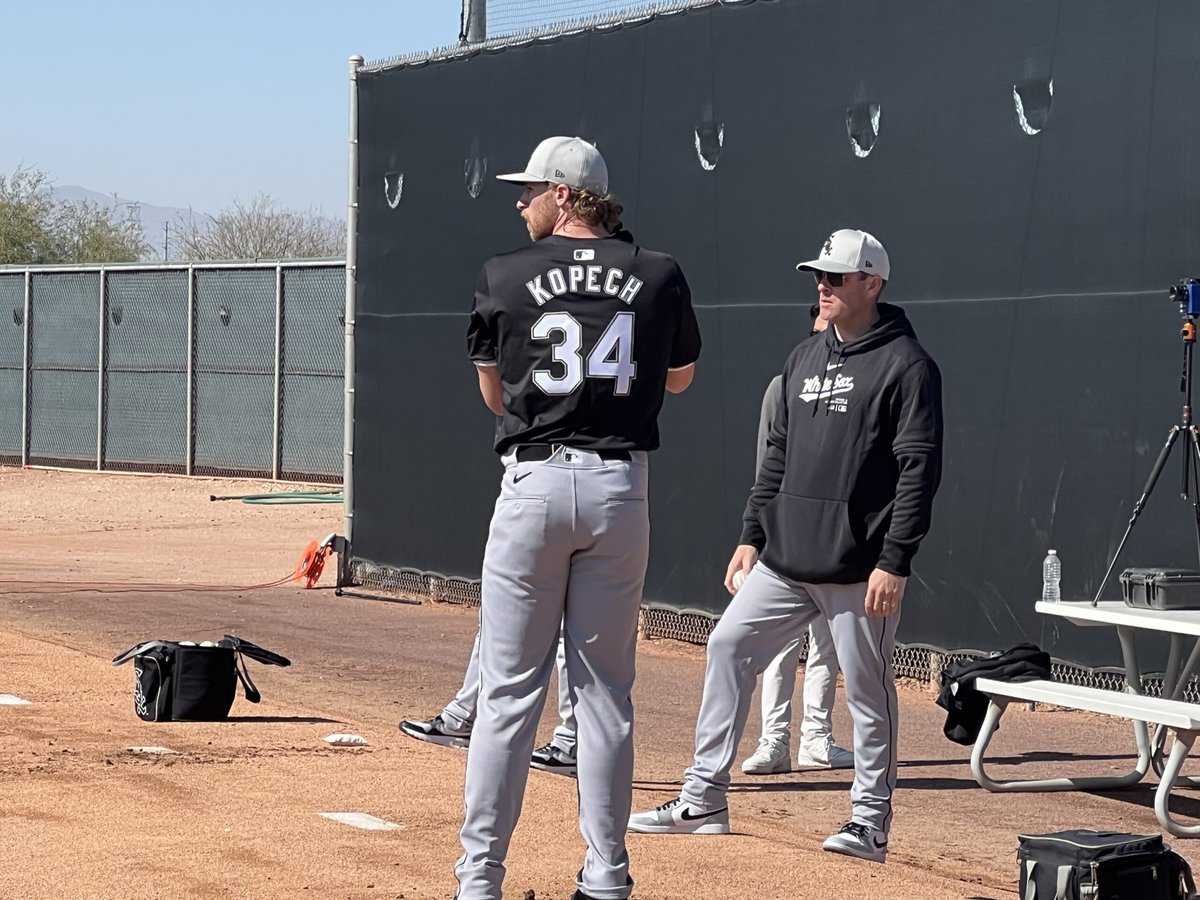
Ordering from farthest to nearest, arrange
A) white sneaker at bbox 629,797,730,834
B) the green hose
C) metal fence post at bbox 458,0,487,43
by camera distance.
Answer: the green hose
metal fence post at bbox 458,0,487,43
white sneaker at bbox 629,797,730,834

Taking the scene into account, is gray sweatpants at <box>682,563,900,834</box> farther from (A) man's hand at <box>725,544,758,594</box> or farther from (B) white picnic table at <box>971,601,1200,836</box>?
(B) white picnic table at <box>971,601,1200,836</box>

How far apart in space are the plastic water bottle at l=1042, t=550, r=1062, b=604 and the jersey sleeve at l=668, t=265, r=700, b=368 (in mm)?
3897

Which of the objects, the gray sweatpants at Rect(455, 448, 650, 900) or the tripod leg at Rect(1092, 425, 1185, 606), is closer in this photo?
the gray sweatpants at Rect(455, 448, 650, 900)

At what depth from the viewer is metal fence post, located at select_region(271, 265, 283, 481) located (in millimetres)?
24953

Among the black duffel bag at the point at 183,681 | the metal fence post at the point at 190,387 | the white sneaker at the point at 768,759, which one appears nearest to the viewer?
the white sneaker at the point at 768,759

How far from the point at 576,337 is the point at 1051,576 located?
4.57 meters

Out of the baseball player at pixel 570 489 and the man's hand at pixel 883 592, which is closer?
the baseball player at pixel 570 489

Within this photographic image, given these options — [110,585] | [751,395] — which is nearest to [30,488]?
[110,585]

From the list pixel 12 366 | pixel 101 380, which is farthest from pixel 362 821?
pixel 12 366

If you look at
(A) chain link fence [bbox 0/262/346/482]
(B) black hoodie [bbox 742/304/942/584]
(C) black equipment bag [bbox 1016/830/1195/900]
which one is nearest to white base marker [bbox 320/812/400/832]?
(B) black hoodie [bbox 742/304/942/584]

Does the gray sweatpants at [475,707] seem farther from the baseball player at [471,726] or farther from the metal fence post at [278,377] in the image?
the metal fence post at [278,377]

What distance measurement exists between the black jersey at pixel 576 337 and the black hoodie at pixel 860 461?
123 cm

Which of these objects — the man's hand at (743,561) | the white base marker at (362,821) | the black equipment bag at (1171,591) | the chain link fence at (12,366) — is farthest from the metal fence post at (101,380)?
the man's hand at (743,561)

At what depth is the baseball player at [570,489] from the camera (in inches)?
194
